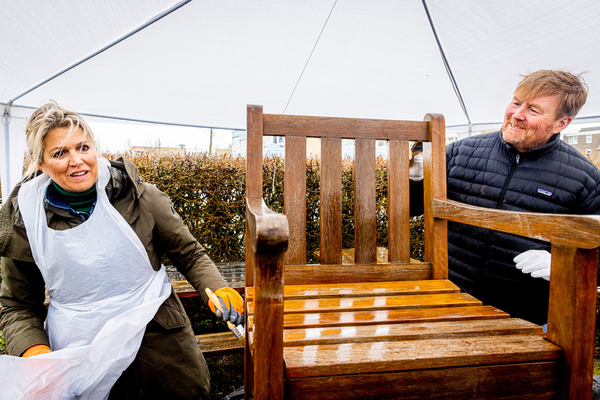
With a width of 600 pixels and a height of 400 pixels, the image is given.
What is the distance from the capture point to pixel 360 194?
146cm

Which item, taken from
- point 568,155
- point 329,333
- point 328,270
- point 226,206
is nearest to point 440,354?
point 329,333

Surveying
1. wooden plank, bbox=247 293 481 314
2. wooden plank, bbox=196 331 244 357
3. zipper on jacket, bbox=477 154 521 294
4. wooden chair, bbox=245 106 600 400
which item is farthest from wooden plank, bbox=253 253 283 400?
wooden plank, bbox=196 331 244 357

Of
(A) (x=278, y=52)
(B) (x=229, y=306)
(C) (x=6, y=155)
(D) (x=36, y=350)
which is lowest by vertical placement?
(D) (x=36, y=350)

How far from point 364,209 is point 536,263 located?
2.19 ft

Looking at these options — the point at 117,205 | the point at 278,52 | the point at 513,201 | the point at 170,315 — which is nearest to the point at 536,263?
the point at 513,201

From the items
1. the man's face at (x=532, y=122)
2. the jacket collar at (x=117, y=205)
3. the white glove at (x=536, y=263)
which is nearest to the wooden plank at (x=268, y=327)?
the jacket collar at (x=117, y=205)

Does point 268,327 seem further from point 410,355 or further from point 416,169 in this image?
point 416,169

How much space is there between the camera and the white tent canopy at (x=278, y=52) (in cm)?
217

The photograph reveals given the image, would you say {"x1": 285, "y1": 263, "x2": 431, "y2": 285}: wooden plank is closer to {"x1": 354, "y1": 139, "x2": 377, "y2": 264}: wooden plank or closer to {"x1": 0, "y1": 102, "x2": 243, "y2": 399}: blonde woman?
{"x1": 354, "y1": 139, "x2": 377, "y2": 264}: wooden plank

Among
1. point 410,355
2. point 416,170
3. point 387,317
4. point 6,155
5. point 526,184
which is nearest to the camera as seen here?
point 410,355

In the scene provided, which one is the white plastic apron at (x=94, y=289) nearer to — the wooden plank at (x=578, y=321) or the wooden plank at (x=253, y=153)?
the wooden plank at (x=253, y=153)

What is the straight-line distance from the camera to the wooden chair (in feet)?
2.37

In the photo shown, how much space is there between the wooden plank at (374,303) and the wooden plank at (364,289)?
0.03 meters

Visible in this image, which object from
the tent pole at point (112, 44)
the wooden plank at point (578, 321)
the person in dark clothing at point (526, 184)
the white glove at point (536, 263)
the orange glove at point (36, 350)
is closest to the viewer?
the wooden plank at point (578, 321)
